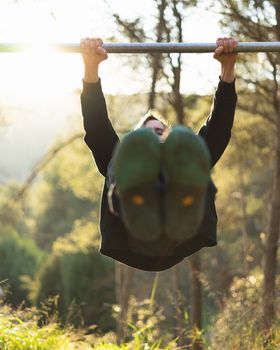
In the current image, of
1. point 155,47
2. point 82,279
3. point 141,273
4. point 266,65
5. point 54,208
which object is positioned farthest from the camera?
point 54,208

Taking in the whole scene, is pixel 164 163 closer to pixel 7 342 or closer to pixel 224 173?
pixel 7 342

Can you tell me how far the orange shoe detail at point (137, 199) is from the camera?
2.50m

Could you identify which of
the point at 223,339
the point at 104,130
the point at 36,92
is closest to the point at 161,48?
the point at 104,130

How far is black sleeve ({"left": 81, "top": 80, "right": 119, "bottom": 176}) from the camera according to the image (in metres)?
3.42

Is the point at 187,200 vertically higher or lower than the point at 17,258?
higher

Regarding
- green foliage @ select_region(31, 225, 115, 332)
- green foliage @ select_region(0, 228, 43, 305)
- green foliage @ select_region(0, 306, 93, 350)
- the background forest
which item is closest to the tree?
the background forest

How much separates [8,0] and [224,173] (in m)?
9.21

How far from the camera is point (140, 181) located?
8.13 feet

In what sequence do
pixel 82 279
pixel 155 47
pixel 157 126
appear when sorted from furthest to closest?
pixel 82 279
pixel 155 47
pixel 157 126

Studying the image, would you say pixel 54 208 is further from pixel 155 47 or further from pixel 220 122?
pixel 220 122

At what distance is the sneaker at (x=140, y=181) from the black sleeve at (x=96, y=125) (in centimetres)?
87

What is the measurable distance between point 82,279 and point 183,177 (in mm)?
16487

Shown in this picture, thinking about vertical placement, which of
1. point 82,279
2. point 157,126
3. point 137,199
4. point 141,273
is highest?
point 157,126

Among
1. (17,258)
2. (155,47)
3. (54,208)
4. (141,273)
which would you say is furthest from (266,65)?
(54,208)
